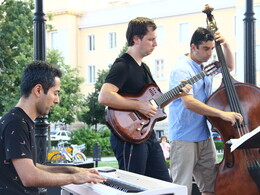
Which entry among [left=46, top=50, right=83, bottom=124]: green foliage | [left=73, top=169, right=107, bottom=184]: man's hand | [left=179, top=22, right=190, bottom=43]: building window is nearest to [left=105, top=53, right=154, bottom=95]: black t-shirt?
[left=73, top=169, right=107, bottom=184]: man's hand

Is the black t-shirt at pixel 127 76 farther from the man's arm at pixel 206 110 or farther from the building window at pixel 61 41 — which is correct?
the building window at pixel 61 41

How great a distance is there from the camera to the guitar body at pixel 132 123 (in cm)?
403

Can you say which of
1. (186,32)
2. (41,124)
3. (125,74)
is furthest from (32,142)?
(186,32)

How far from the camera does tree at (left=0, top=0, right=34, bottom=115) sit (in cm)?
2570

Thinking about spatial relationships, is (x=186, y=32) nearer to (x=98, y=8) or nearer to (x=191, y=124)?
(x=98, y=8)

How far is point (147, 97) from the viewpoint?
167 inches

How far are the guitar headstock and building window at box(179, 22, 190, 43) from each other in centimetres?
3142

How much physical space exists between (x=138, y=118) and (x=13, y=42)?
76.9ft

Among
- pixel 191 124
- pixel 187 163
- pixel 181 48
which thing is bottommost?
pixel 187 163

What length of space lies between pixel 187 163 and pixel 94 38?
124 feet

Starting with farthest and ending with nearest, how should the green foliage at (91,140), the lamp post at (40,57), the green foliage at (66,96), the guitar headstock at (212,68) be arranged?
the green foliage at (66,96) < the green foliage at (91,140) < the lamp post at (40,57) < the guitar headstock at (212,68)

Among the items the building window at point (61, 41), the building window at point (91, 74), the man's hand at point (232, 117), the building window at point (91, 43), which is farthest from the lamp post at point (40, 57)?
the building window at point (61, 41)

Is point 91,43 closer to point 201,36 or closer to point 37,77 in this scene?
point 201,36

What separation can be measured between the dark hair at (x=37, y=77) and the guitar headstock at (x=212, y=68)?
1910 millimetres
